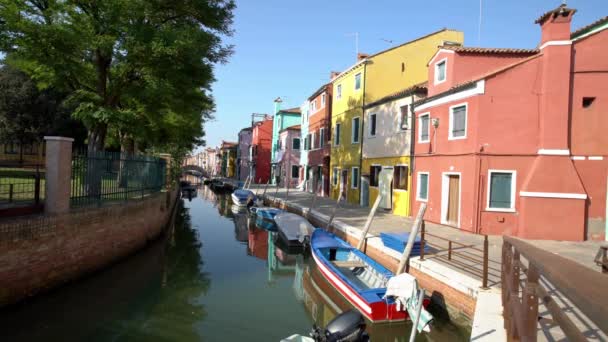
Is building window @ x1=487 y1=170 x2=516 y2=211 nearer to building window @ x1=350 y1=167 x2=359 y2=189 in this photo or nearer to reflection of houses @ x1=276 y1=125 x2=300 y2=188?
building window @ x1=350 y1=167 x2=359 y2=189

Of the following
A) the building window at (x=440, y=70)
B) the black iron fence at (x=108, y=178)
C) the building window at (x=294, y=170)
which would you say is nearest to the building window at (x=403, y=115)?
the building window at (x=440, y=70)

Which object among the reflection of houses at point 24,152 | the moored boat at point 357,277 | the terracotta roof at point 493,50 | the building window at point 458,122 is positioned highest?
the terracotta roof at point 493,50

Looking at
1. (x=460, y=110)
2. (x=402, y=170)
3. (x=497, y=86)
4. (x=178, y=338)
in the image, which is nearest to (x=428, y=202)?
(x=402, y=170)

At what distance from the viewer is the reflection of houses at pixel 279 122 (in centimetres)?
4822

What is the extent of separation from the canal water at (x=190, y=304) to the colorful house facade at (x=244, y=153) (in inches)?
1883

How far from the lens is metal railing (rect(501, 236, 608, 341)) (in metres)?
2.10

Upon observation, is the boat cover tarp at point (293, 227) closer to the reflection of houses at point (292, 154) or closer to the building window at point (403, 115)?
the building window at point (403, 115)

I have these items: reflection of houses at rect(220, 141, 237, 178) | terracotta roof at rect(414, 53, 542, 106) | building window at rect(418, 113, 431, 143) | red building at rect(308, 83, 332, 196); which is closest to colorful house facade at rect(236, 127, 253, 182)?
reflection of houses at rect(220, 141, 237, 178)

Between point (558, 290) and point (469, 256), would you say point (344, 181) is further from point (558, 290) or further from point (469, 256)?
point (558, 290)

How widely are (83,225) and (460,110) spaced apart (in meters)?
13.5

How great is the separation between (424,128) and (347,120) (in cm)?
887

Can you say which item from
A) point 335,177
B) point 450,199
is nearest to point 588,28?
point 450,199

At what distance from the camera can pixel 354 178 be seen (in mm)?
25406

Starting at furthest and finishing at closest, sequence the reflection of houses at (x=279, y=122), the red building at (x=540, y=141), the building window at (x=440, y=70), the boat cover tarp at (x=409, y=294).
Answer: the reflection of houses at (x=279, y=122) → the building window at (x=440, y=70) → the red building at (x=540, y=141) → the boat cover tarp at (x=409, y=294)
